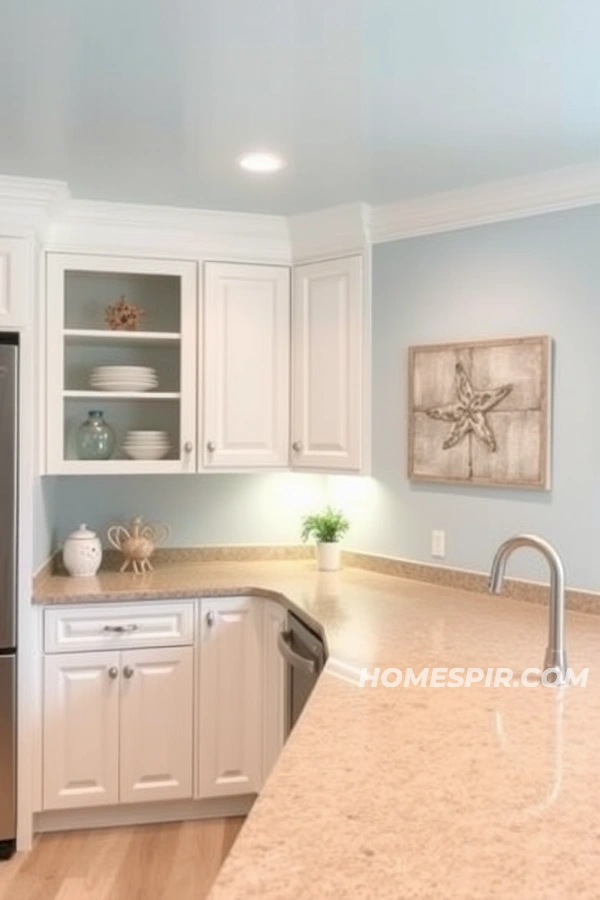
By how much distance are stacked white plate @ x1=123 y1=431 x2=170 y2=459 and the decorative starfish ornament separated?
1123mm

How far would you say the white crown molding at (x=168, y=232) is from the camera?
10.3 feet

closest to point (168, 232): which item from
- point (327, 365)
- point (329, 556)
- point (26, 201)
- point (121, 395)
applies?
point (26, 201)

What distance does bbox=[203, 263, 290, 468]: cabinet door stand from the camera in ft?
10.8

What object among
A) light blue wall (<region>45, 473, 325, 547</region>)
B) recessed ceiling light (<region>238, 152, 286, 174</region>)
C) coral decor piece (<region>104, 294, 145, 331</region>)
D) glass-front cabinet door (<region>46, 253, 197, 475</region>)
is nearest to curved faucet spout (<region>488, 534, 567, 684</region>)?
recessed ceiling light (<region>238, 152, 286, 174</region>)

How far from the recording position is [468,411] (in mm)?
2961

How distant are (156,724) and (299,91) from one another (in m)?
2.23

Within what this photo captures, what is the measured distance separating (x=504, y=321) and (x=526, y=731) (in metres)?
1.67

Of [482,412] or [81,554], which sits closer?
[482,412]

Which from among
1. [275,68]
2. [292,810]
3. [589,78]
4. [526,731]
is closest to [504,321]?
[589,78]

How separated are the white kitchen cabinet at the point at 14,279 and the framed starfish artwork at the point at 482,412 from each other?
4.79ft

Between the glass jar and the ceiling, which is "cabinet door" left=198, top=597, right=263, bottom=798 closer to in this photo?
the glass jar

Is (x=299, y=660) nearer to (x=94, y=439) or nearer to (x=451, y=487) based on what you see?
(x=451, y=487)

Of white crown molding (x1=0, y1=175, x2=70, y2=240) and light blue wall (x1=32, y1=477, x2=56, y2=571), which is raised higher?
white crown molding (x1=0, y1=175, x2=70, y2=240)

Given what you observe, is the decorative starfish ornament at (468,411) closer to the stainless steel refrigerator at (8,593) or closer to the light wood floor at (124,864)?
the stainless steel refrigerator at (8,593)
